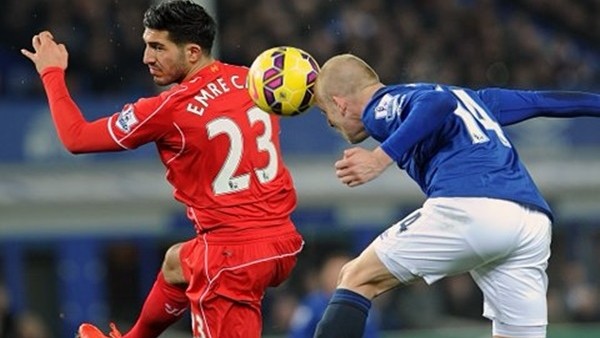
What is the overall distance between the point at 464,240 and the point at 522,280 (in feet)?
1.34

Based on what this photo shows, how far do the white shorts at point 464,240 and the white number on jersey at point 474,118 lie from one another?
11.5 inches

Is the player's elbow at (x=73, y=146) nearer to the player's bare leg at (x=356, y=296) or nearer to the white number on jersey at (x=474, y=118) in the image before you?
the player's bare leg at (x=356, y=296)

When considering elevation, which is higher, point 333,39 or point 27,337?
point 333,39

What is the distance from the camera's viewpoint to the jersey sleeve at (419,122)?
5852 millimetres

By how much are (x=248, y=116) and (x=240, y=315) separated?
91cm

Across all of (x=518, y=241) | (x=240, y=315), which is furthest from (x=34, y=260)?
(x=518, y=241)

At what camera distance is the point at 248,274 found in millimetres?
6887

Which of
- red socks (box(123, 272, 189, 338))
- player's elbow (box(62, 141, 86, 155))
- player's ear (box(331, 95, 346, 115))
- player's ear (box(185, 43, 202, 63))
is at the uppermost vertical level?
player's ear (box(185, 43, 202, 63))

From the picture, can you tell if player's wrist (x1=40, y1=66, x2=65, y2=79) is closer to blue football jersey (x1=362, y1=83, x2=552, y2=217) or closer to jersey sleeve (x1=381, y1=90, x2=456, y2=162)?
blue football jersey (x1=362, y1=83, x2=552, y2=217)

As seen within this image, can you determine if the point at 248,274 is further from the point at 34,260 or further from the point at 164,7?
the point at 34,260

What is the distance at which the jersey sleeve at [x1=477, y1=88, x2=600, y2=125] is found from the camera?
21.9 feet

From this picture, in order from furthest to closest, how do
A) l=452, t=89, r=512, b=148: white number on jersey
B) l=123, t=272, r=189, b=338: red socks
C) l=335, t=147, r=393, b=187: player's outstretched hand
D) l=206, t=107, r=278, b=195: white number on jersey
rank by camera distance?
l=123, t=272, r=189, b=338: red socks < l=206, t=107, r=278, b=195: white number on jersey < l=452, t=89, r=512, b=148: white number on jersey < l=335, t=147, r=393, b=187: player's outstretched hand

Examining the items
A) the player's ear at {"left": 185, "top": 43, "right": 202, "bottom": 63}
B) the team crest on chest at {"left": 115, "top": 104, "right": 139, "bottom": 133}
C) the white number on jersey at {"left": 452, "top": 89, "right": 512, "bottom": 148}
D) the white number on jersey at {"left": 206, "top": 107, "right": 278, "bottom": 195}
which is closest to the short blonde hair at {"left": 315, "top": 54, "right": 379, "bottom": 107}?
the white number on jersey at {"left": 452, "top": 89, "right": 512, "bottom": 148}

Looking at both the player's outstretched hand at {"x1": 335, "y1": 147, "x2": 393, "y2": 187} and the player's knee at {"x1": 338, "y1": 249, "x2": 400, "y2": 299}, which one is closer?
the player's outstretched hand at {"x1": 335, "y1": 147, "x2": 393, "y2": 187}
